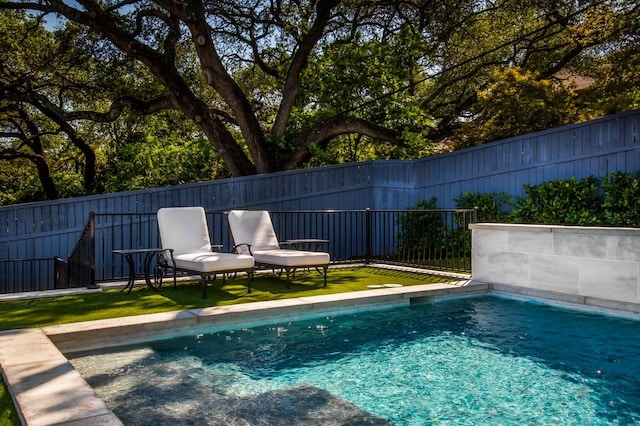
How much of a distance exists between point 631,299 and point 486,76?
13.8 metres

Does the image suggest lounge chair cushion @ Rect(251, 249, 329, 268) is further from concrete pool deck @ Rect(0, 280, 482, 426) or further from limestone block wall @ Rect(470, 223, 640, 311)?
limestone block wall @ Rect(470, 223, 640, 311)

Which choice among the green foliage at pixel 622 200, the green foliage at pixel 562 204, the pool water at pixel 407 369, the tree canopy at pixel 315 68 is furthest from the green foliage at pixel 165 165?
the pool water at pixel 407 369

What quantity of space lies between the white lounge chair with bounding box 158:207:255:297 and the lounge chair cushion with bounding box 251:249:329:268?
0.39m

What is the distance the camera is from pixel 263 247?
28.6 feet

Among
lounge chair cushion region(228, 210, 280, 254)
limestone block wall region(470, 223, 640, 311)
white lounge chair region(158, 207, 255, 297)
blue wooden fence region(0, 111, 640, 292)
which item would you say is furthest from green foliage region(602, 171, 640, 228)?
white lounge chair region(158, 207, 255, 297)

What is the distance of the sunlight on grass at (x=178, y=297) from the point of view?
19.2 ft

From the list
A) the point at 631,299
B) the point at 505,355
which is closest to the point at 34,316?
the point at 505,355

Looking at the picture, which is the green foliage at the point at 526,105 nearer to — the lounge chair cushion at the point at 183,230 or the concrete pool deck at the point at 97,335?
the concrete pool deck at the point at 97,335

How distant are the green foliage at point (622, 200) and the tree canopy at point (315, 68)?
355cm

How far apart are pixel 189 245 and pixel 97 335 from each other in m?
3.18

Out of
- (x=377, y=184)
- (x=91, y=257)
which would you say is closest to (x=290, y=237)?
(x=377, y=184)

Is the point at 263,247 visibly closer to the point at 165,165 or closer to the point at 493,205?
the point at 493,205

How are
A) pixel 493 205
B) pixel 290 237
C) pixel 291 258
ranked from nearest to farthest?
pixel 291 258 → pixel 493 205 → pixel 290 237

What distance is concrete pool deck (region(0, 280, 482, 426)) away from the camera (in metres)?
2.98
